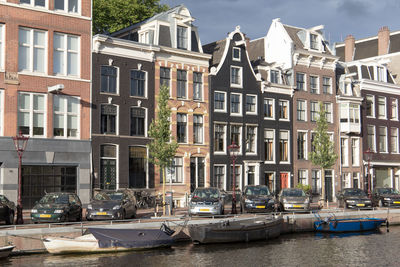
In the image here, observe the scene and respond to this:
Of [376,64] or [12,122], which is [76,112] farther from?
[376,64]

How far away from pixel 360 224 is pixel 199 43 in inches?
765

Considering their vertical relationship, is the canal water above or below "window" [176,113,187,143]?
below

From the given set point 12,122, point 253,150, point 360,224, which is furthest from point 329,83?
point 12,122

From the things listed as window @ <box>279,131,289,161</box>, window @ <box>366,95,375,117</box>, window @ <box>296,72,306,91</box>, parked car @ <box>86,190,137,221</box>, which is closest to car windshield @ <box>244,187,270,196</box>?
parked car @ <box>86,190,137,221</box>

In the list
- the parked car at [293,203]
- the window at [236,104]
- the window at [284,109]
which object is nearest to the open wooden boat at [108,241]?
the parked car at [293,203]

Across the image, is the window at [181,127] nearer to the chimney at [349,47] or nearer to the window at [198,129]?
the window at [198,129]

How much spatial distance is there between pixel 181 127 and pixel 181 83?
132 inches

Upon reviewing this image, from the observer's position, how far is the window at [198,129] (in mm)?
42938

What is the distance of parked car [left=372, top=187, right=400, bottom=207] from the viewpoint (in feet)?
127

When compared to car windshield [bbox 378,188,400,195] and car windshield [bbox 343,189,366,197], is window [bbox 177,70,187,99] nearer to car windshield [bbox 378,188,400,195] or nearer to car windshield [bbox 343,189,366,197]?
car windshield [bbox 343,189,366,197]

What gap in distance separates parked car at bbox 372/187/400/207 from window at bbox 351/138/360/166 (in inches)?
506

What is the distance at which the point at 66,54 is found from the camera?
35.8m

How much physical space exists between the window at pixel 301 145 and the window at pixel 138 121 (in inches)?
643

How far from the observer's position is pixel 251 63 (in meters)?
50.6
